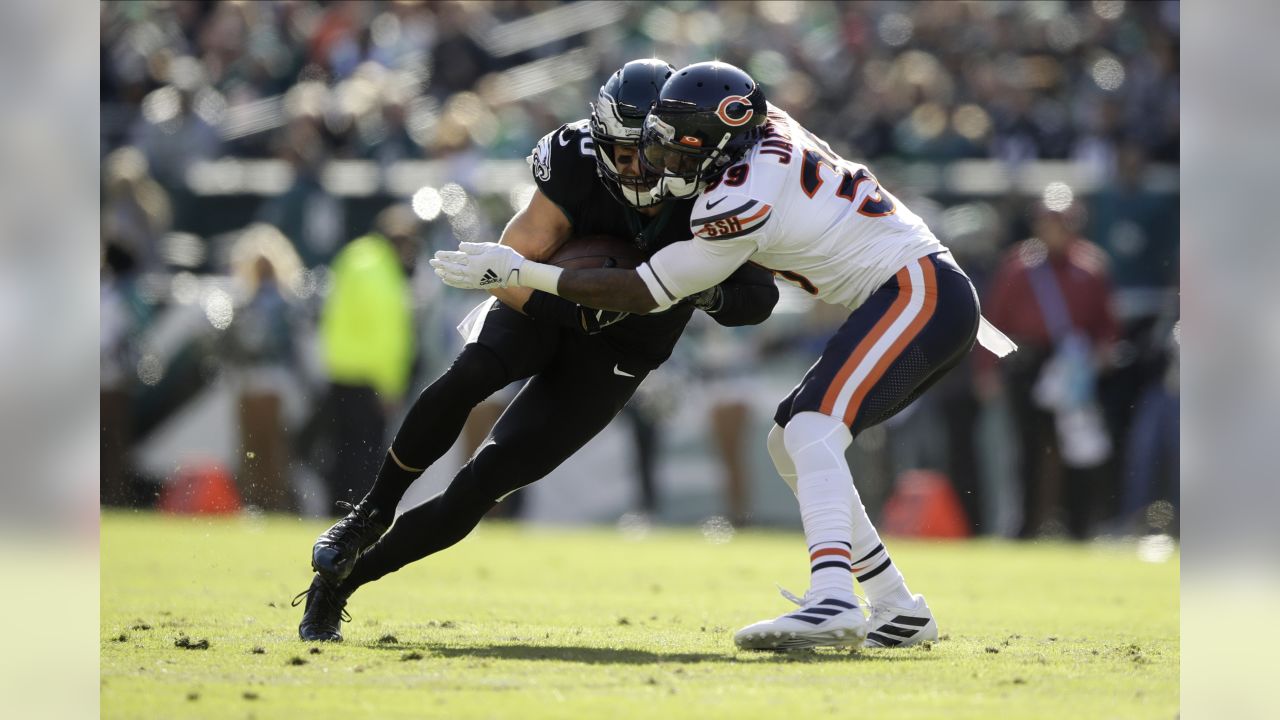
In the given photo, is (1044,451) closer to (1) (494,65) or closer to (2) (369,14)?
(1) (494,65)

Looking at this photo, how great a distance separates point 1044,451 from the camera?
420 inches

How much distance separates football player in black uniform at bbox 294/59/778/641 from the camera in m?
5.18

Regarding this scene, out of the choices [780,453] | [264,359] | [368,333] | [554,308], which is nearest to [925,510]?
[368,333]

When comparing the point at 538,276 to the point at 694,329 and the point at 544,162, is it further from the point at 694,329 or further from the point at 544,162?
the point at 694,329

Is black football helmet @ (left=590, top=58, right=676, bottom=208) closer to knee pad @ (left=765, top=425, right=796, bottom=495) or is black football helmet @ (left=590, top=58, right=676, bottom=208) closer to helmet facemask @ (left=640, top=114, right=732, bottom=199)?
helmet facemask @ (left=640, top=114, right=732, bottom=199)

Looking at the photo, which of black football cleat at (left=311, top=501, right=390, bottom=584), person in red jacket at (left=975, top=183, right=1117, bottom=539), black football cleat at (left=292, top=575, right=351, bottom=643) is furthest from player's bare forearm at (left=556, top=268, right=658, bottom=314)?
person in red jacket at (left=975, top=183, right=1117, bottom=539)

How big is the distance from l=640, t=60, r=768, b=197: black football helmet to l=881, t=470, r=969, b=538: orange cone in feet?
20.1

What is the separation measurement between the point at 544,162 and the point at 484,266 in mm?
472

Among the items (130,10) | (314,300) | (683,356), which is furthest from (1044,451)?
(130,10)

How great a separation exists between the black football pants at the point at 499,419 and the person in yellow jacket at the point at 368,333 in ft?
17.5

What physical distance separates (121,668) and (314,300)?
6965 millimetres

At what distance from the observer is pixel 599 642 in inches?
206

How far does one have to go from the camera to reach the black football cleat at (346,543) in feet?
16.6

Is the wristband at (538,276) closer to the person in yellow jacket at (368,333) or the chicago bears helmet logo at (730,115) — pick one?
the chicago bears helmet logo at (730,115)
